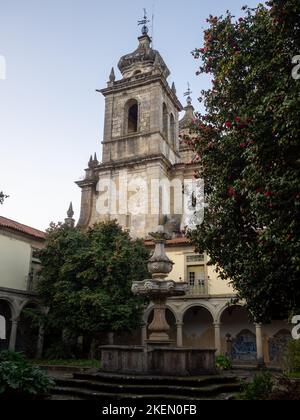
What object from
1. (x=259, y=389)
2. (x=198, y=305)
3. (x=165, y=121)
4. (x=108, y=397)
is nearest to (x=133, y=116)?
(x=165, y=121)

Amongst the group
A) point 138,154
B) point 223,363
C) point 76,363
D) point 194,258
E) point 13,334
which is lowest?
point 76,363

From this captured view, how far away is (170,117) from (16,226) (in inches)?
631

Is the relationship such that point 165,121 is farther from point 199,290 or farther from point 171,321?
point 171,321

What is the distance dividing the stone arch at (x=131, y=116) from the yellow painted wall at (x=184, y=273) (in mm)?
11180

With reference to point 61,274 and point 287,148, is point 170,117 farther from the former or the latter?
point 287,148

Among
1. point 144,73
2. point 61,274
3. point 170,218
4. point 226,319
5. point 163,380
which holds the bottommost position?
point 163,380

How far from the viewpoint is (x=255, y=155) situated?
7.74 metres

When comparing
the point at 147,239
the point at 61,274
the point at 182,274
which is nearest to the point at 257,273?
the point at 61,274

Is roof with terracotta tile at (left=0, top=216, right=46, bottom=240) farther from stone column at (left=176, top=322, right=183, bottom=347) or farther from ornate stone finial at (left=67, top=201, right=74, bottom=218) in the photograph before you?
stone column at (left=176, top=322, right=183, bottom=347)

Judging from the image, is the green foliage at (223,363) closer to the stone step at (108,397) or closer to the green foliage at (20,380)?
the stone step at (108,397)

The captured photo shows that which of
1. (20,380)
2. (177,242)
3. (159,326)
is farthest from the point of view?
(177,242)

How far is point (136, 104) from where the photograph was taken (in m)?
32.5

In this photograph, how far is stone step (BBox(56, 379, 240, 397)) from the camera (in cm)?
828

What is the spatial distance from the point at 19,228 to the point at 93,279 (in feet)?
23.7
